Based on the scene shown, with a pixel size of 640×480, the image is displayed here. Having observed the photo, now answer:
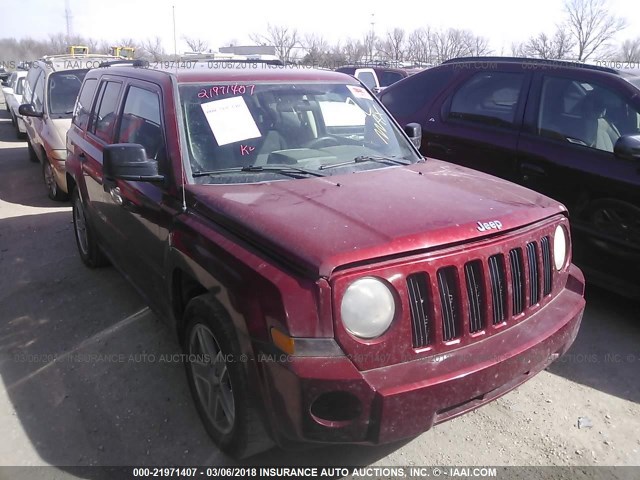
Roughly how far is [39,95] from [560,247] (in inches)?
346

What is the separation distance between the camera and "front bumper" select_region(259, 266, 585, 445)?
2.08m

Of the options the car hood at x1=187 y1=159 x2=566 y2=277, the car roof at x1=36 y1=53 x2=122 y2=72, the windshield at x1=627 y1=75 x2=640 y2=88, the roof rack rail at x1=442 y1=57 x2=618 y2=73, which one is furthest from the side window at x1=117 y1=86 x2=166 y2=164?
the car roof at x1=36 y1=53 x2=122 y2=72

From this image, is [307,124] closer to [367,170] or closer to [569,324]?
[367,170]

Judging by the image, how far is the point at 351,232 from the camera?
89.8 inches

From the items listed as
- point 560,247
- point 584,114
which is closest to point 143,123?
point 560,247

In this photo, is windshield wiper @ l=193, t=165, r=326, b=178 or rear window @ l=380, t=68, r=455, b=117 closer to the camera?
windshield wiper @ l=193, t=165, r=326, b=178

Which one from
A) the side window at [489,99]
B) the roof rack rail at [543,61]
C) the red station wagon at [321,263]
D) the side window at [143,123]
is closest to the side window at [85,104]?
the side window at [143,123]

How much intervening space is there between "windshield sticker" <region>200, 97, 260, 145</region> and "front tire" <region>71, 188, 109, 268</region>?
230cm

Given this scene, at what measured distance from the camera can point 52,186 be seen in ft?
25.3

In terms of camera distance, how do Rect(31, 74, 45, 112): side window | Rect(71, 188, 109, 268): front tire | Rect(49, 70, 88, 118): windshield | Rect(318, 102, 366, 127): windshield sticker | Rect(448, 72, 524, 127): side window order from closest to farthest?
Rect(318, 102, 366, 127): windshield sticker
Rect(448, 72, 524, 127): side window
Rect(71, 188, 109, 268): front tire
Rect(49, 70, 88, 118): windshield
Rect(31, 74, 45, 112): side window

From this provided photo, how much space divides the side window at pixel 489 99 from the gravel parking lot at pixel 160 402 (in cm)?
171

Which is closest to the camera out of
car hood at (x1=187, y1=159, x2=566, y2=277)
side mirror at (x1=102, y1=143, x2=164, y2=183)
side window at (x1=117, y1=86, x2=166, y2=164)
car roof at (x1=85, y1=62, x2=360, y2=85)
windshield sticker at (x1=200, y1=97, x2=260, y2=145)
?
car hood at (x1=187, y1=159, x2=566, y2=277)

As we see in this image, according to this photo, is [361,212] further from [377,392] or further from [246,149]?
[246,149]

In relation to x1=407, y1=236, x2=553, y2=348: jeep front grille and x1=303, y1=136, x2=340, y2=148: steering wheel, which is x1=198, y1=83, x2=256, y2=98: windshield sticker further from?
x1=407, y1=236, x2=553, y2=348: jeep front grille
